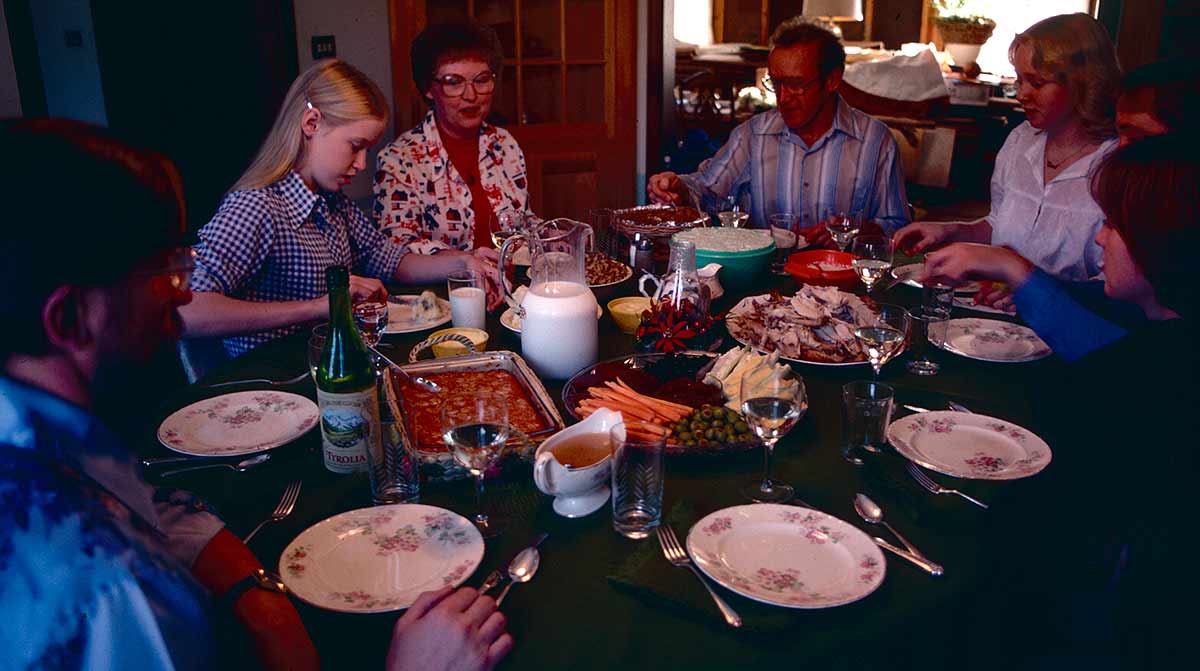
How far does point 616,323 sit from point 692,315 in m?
0.29

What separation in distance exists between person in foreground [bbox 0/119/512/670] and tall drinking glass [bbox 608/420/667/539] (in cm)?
30

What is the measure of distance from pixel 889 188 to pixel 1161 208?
2016 millimetres

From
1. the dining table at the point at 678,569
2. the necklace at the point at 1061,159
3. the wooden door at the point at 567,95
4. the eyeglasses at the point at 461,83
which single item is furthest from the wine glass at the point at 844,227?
the wooden door at the point at 567,95

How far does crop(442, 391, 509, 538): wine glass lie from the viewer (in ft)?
4.09

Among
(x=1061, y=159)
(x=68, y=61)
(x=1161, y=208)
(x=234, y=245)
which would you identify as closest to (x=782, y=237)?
(x=1061, y=159)

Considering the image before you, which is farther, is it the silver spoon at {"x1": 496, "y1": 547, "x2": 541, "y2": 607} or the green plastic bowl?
the green plastic bowl

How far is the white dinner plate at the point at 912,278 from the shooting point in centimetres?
239

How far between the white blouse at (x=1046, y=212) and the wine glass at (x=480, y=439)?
2.07 meters

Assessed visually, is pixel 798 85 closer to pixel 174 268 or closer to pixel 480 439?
pixel 480 439

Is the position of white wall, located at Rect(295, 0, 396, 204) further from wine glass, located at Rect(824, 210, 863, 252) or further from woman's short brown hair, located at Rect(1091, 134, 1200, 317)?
woman's short brown hair, located at Rect(1091, 134, 1200, 317)

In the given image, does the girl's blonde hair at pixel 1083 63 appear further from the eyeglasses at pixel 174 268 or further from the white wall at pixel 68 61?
the white wall at pixel 68 61

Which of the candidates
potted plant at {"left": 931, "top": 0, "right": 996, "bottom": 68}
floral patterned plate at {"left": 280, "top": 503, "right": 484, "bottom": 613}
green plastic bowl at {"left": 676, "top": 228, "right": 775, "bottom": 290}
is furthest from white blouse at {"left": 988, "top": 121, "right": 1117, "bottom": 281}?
potted plant at {"left": 931, "top": 0, "right": 996, "bottom": 68}

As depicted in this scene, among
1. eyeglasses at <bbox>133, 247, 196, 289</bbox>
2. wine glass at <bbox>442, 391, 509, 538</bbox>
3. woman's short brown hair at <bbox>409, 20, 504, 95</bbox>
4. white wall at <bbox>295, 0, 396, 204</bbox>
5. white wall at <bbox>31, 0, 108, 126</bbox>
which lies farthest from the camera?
white wall at <bbox>295, 0, 396, 204</bbox>

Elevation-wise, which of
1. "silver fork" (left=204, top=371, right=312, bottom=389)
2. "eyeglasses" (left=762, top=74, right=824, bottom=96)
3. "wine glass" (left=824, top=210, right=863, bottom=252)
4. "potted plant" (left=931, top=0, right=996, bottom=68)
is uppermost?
"potted plant" (left=931, top=0, right=996, bottom=68)
